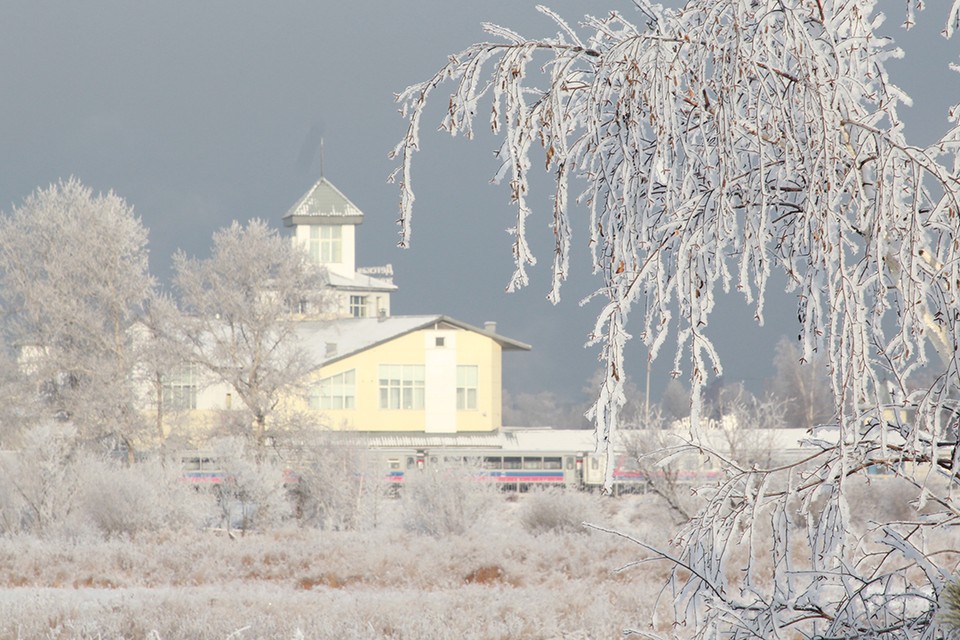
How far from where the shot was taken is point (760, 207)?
292 cm

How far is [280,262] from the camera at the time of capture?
3462 cm

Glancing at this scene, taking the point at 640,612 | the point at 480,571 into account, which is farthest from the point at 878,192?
the point at 480,571

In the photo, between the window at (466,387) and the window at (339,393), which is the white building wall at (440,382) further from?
the window at (339,393)

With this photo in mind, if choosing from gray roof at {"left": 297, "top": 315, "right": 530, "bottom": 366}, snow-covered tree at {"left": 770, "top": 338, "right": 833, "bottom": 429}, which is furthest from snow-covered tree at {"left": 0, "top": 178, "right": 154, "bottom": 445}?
snow-covered tree at {"left": 770, "top": 338, "right": 833, "bottom": 429}

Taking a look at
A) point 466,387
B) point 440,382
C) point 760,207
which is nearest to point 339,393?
point 440,382

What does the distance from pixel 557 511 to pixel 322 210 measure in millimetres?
31512

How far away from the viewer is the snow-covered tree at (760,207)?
9.08 ft

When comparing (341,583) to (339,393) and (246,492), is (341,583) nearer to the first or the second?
(246,492)

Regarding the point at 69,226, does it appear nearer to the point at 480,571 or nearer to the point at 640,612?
the point at 480,571

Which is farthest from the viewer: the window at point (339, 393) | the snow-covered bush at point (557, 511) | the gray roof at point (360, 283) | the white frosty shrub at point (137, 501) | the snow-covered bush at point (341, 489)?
the gray roof at point (360, 283)

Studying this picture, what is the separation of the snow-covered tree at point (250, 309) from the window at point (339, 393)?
7.01 metres

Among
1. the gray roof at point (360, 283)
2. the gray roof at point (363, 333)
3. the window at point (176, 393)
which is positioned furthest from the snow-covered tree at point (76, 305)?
the gray roof at point (360, 283)

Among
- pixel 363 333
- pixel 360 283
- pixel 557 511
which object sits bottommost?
pixel 557 511

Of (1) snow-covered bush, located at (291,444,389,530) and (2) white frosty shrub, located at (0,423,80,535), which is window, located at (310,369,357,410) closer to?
(1) snow-covered bush, located at (291,444,389,530)
